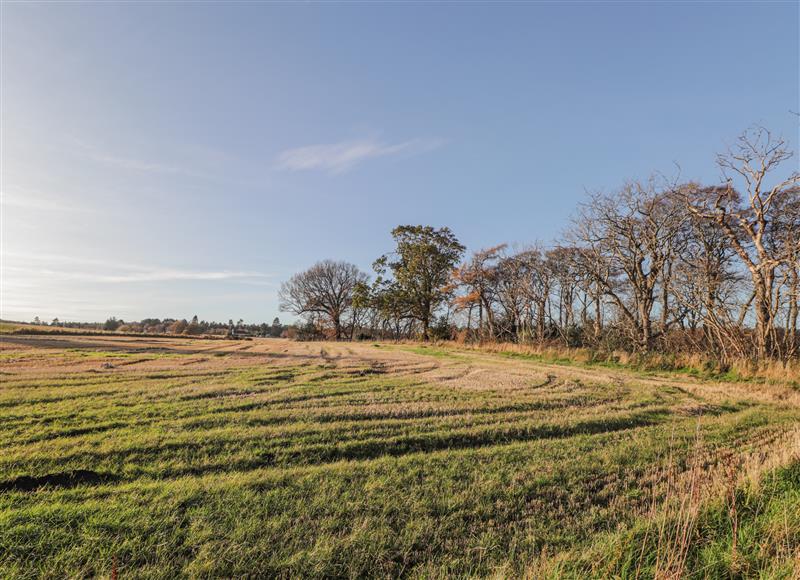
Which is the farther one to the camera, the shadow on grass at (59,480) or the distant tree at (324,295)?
the distant tree at (324,295)

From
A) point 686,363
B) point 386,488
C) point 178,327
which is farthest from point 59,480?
point 178,327

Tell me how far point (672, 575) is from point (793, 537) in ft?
6.76

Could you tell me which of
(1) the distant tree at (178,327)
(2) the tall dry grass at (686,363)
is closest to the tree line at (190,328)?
(1) the distant tree at (178,327)

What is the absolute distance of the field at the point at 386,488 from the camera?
11.3 feet

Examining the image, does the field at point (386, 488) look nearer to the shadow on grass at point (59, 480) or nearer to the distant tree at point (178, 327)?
the shadow on grass at point (59, 480)

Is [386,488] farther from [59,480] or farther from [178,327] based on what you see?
[178,327]

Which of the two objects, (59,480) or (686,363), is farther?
(686,363)

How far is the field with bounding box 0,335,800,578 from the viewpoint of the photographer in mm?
3449

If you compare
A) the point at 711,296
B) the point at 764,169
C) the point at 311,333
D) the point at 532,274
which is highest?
the point at 764,169

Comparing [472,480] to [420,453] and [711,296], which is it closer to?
[420,453]

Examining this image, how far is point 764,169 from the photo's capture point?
58.2 ft

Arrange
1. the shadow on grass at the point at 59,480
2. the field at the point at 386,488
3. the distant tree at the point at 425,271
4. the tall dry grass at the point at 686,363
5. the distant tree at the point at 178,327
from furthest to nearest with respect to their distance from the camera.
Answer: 1. the distant tree at the point at 178,327
2. the distant tree at the point at 425,271
3. the tall dry grass at the point at 686,363
4. the shadow on grass at the point at 59,480
5. the field at the point at 386,488

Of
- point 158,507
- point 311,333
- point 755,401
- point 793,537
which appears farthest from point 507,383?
point 311,333

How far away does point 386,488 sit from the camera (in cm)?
487
